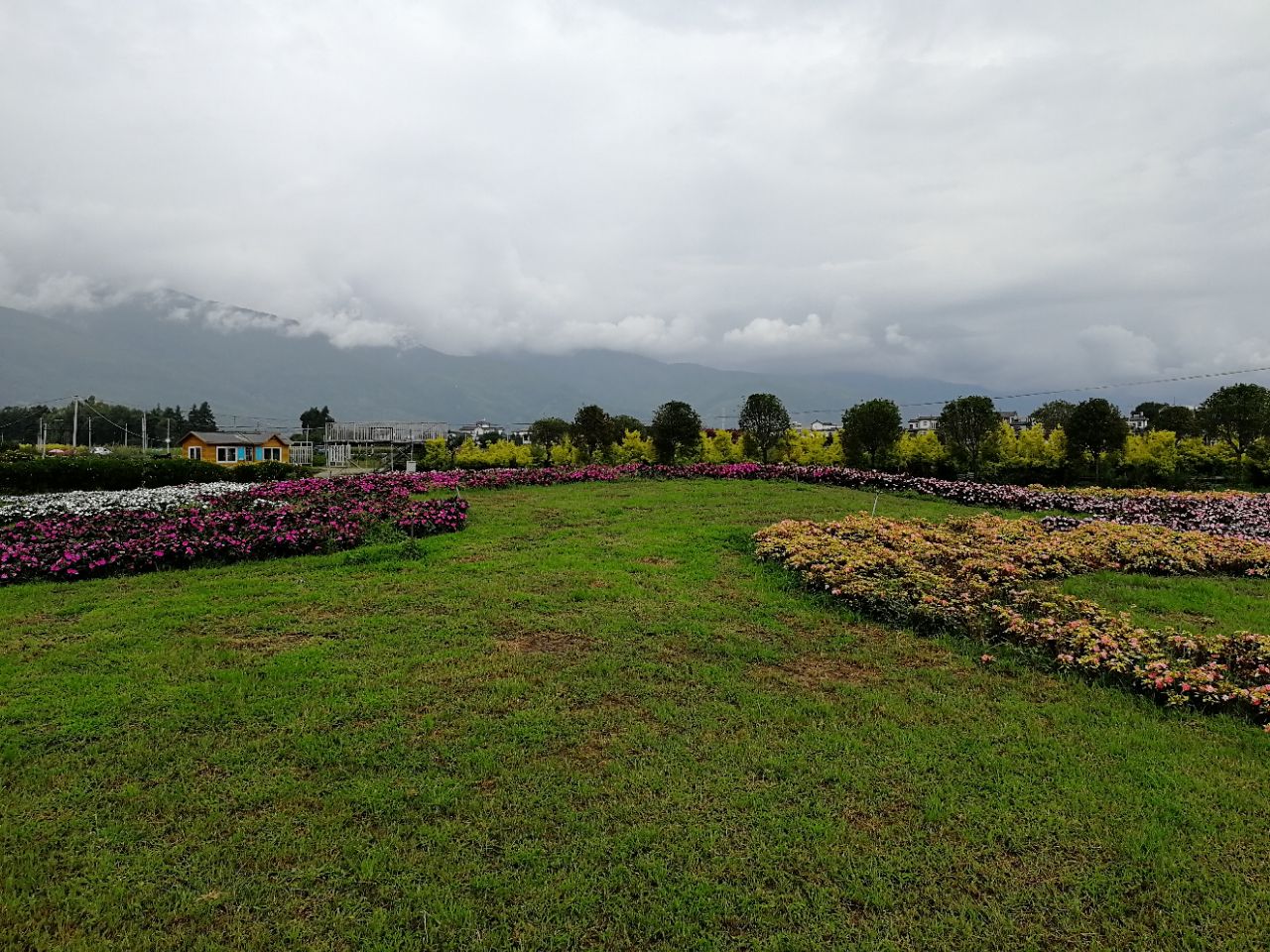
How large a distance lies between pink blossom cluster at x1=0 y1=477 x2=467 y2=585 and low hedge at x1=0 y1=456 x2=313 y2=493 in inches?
311

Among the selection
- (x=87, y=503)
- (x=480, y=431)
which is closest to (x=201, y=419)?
(x=480, y=431)

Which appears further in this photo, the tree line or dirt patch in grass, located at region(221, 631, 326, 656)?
the tree line

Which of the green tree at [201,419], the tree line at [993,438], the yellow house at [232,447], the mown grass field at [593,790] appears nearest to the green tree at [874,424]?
the tree line at [993,438]

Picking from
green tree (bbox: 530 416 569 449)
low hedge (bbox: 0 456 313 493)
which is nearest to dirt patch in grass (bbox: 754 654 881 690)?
low hedge (bbox: 0 456 313 493)

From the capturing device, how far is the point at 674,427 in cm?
1995

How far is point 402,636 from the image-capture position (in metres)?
5.43

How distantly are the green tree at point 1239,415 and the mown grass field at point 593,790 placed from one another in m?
21.4

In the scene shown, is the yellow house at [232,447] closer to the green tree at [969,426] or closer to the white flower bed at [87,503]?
the white flower bed at [87,503]

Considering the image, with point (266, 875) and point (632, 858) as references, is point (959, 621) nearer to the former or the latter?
point (632, 858)

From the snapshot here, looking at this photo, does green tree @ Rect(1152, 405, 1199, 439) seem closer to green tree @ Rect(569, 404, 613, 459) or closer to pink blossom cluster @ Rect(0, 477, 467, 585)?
green tree @ Rect(569, 404, 613, 459)

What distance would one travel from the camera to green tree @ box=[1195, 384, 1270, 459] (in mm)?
19844

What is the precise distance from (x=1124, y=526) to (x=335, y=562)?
11.0m

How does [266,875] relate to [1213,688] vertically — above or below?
below

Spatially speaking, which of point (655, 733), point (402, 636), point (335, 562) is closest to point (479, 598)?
point (402, 636)
